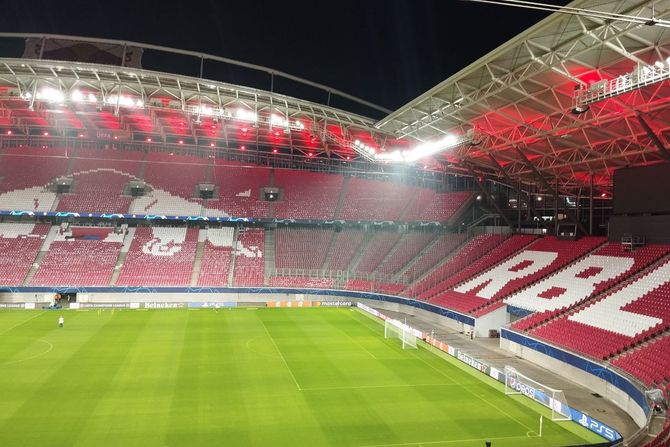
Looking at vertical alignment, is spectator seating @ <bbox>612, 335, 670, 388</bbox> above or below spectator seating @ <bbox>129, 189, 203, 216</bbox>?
below

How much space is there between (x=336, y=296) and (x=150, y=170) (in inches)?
918

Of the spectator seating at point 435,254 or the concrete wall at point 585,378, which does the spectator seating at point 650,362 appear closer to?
the concrete wall at point 585,378

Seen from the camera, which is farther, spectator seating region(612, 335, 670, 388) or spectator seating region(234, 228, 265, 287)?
spectator seating region(234, 228, 265, 287)

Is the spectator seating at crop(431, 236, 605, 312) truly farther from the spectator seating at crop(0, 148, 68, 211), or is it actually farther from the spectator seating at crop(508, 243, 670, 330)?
the spectator seating at crop(0, 148, 68, 211)

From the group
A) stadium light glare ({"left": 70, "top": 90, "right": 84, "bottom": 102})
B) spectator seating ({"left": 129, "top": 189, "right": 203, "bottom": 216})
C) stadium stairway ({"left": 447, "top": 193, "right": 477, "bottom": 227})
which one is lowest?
spectator seating ({"left": 129, "top": 189, "right": 203, "bottom": 216})

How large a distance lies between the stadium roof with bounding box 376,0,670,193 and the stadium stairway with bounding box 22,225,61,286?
1208 inches

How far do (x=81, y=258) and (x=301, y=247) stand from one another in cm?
1932

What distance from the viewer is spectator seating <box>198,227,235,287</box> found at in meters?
44.0

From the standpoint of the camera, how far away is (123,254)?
45031mm

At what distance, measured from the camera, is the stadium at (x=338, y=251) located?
1764 cm

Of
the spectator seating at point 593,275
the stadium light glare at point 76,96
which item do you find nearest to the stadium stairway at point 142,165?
the stadium light glare at point 76,96

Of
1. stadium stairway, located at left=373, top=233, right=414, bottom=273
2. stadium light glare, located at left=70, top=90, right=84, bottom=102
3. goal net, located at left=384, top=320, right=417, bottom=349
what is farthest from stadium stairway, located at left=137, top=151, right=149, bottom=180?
goal net, located at left=384, top=320, right=417, bottom=349

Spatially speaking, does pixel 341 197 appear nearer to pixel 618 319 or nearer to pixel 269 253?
pixel 269 253

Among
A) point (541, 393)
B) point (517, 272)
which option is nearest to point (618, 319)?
point (541, 393)
